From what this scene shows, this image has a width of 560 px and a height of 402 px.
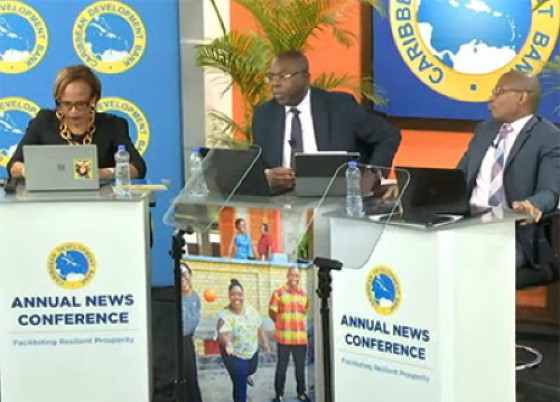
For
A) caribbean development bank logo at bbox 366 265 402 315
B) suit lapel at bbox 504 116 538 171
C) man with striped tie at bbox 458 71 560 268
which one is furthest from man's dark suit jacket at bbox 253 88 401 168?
caribbean development bank logo at bbox 366 265 402 315

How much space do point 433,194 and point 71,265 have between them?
1544mm

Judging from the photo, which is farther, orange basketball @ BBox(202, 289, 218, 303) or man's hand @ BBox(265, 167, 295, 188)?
man's hand @ BBox(265, 167, 295, 188)

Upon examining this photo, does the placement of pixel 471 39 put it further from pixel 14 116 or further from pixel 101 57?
pixel 14 116

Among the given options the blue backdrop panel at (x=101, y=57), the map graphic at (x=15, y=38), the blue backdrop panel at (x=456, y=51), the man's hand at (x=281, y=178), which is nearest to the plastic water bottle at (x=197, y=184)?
the man's hand at (x=281, y=178)

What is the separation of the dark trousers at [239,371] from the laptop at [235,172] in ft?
2.24

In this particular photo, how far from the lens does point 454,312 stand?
3615 millimetres

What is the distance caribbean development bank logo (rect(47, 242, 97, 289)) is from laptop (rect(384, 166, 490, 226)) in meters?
1.34

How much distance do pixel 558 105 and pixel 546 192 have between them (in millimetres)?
1225

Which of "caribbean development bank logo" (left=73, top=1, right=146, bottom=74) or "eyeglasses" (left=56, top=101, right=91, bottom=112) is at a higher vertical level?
"caribbean development bank logo" (left=73, top=1, right=146, bottom=74)

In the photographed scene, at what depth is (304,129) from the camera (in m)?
5.12

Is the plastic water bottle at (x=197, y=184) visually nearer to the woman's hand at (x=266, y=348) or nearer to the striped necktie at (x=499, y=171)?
the woman's hand at (x=266, y=348)

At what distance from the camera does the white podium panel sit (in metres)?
3.62

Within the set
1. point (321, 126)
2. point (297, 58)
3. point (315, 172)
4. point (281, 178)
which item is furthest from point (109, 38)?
point (315, 172)

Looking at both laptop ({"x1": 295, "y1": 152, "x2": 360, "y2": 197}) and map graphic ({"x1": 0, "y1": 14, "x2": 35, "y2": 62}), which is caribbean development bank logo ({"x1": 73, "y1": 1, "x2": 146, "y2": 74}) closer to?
map graphic ({"x1": 0, "y1": 14, "x2": 35, "y2": 62})
